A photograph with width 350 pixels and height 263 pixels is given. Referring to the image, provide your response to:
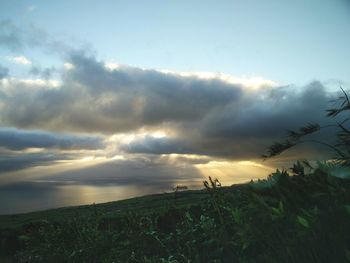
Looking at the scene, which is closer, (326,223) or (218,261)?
(326,223)

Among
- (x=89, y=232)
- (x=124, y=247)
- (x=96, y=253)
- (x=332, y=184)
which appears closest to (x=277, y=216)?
(x=332, y=184)

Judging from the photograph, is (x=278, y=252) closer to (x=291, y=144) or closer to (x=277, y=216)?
(x=277, y=216)

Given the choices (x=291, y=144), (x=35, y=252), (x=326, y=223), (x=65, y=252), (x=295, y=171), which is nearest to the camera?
(x=326, y=223)

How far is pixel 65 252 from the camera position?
245 inches

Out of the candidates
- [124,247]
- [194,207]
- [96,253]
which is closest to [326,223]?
[124,247]

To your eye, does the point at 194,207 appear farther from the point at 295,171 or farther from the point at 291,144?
the point at 295,171

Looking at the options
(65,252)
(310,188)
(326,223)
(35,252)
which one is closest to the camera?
(326,223)

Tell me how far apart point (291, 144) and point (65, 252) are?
13.8ft

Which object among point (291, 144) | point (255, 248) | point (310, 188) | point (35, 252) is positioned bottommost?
point (35, 252)

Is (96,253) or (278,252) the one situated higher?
(278,252)

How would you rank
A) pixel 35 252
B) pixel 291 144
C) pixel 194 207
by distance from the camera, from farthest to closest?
pixel 194 207 → pixel 35 252 → pixel 291 144

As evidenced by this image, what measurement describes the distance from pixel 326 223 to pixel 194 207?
8.28 metres

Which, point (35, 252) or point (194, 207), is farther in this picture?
point (194, 207)

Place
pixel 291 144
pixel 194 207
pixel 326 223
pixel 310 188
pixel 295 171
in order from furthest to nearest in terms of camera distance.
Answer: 1. pixel 194 207
2. pixel 291 144
3. pixel 295 171
4. pixel 310 188
5. pixel 326 223
